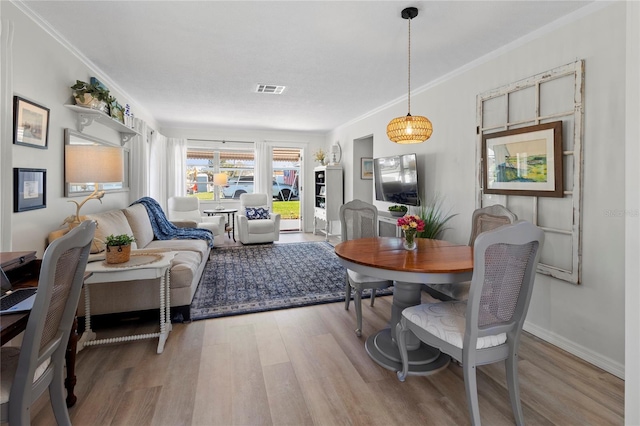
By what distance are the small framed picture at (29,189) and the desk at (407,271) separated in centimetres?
220

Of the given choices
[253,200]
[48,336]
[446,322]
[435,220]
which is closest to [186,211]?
[253,200]

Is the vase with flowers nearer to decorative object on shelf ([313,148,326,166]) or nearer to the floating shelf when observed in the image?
the floating shelf

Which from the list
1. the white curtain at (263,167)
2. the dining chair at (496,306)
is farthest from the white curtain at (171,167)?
the dining chair at (496,306)

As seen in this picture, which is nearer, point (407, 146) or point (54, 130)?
point (54, 130)

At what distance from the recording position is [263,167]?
7.18m

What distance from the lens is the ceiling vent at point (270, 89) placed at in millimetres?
3971

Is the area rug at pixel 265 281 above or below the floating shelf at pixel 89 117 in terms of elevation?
below

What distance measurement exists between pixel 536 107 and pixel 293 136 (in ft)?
18.0

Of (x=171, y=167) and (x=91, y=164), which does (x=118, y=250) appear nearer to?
(x=91, y=164)

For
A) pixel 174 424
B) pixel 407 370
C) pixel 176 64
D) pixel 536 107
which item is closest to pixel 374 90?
pixel 536 107

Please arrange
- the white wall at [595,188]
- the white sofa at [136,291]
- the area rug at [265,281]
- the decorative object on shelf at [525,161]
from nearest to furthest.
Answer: the white wall at [595,188] < the decorative object on shelf at [525,161] < the white sofa at [136,291] < the area rug at [265,281]

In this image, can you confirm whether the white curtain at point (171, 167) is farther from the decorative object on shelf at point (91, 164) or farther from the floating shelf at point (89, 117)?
the decorative object on shelf at point (91, 164)

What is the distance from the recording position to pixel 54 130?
2586 millimetres

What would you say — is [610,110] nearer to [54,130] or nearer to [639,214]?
[639,214]
